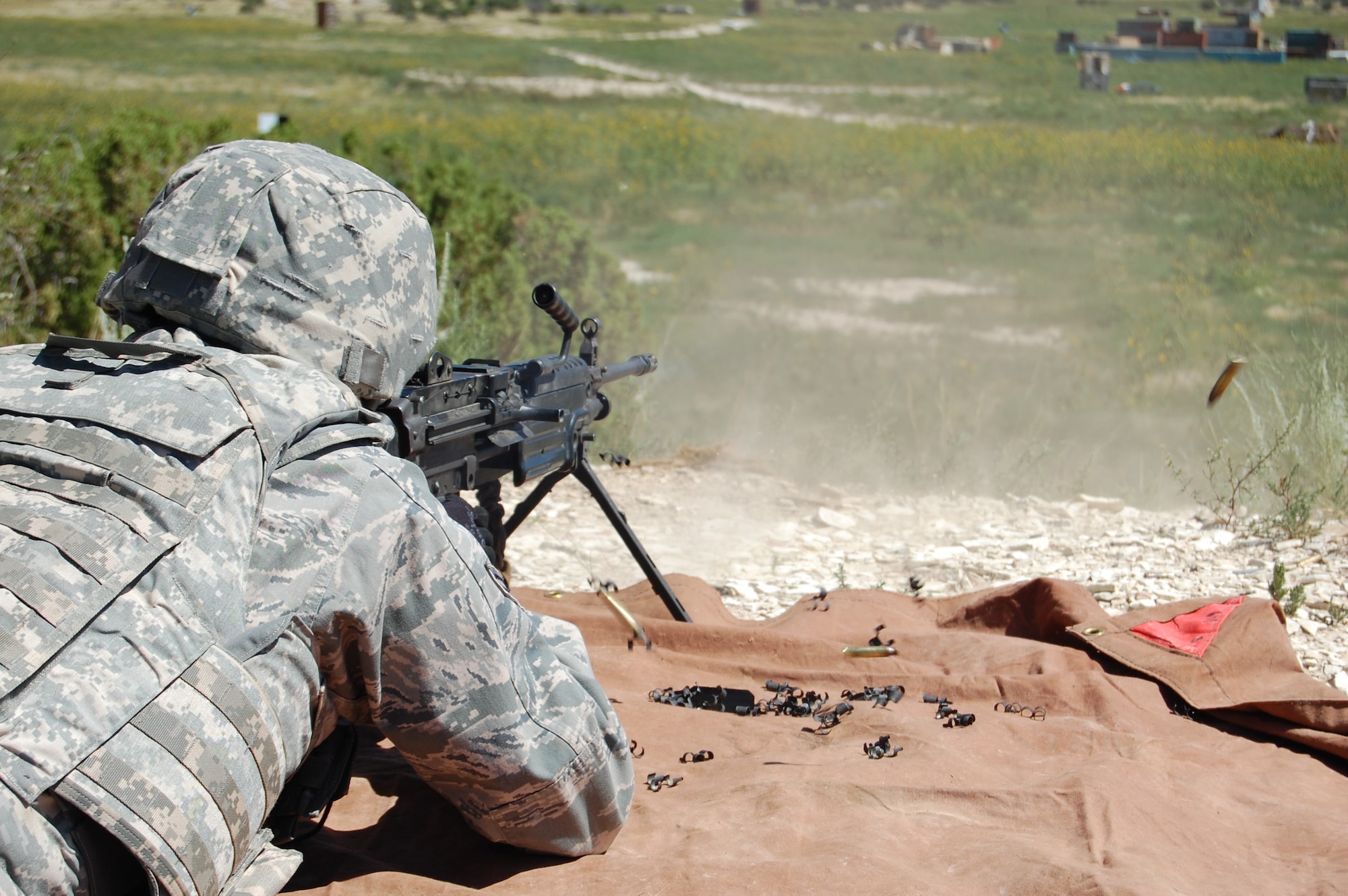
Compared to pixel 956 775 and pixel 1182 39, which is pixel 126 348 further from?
pixel 1182 39

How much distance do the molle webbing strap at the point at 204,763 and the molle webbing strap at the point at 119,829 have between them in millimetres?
104

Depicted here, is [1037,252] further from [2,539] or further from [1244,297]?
[2,539]

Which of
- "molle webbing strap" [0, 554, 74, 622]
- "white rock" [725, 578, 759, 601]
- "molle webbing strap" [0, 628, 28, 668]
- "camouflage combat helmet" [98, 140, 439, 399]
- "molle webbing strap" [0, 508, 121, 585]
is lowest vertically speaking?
"white rock" [725, 578, 759, 601]

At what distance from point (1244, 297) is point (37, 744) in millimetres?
13034

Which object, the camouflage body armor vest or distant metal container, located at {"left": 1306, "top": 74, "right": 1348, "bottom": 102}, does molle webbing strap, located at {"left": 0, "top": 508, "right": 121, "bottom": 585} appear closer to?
the camouflage body armor vest

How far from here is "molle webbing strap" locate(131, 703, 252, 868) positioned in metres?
1.53

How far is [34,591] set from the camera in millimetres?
1466

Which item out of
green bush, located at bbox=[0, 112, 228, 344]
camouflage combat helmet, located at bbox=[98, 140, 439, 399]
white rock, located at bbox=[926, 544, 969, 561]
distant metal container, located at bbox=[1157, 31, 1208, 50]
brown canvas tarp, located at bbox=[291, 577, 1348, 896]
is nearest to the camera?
camouflage combat helmet, located at bbox=[98, 140, 439, 399]

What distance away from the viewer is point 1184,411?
33.5 ft

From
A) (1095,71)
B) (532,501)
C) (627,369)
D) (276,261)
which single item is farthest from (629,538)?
(1095,71)

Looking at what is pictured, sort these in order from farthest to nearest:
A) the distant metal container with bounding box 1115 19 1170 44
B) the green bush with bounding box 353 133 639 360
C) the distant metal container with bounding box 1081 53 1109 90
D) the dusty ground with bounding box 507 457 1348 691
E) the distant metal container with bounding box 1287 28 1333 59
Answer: the distant metal container with bounding box 1081 53 1109 90
the distant metal container with bounding box 1115 19 1170 44
the distant metal container with bounding box 1287 28 1333 59
the green bush with bounding box 353 133 639 360
the dusty ground with bounding box 507 457 1348 691

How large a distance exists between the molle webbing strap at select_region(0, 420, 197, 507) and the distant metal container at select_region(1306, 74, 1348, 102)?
15.1 m

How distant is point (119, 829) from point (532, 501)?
9.11ft

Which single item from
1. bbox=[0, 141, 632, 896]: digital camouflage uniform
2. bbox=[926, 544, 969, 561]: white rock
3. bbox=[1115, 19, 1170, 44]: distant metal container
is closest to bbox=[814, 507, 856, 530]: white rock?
bbox=[926, 544, 969, 561]: white rock
